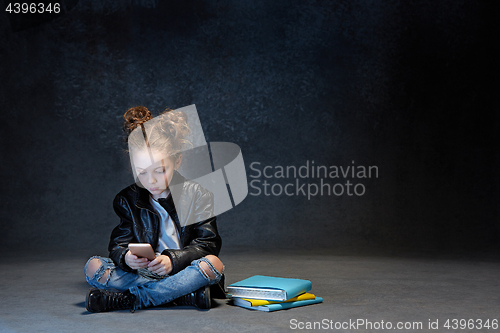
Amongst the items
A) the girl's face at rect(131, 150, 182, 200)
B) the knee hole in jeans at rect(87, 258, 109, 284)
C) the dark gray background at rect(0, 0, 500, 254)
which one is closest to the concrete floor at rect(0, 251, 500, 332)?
the knee hole in jeans at rect(87, 258, 109, 284)

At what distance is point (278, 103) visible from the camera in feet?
13.3

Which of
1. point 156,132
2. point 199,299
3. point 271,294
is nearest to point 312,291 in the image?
point 271,294

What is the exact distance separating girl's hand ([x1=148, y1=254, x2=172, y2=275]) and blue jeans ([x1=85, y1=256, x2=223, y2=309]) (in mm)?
43

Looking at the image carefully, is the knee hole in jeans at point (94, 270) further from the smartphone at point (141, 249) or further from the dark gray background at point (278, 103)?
the dark gray background at point (278, 103)

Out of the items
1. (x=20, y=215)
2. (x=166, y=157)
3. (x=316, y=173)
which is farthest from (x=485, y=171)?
(x=20, y=215)

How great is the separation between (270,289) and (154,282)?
1.39 ft

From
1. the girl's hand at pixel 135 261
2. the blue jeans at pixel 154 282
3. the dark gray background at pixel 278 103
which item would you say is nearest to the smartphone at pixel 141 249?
the girl's hand at pixel 135 261

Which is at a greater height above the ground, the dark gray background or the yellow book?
the dark gray background

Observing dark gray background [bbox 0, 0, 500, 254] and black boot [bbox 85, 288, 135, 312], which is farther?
dark gray background [bbox 0, 0, 500, 254]

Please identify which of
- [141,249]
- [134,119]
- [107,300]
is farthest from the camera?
[134,119]

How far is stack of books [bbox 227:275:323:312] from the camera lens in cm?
184

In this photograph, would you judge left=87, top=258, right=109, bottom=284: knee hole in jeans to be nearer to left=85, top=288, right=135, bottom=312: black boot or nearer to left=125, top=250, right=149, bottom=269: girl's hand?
left=85, top=288, right=135, bottom=312: black boot

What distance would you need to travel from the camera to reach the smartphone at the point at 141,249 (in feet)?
5.59

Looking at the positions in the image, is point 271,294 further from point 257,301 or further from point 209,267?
point 209,267
